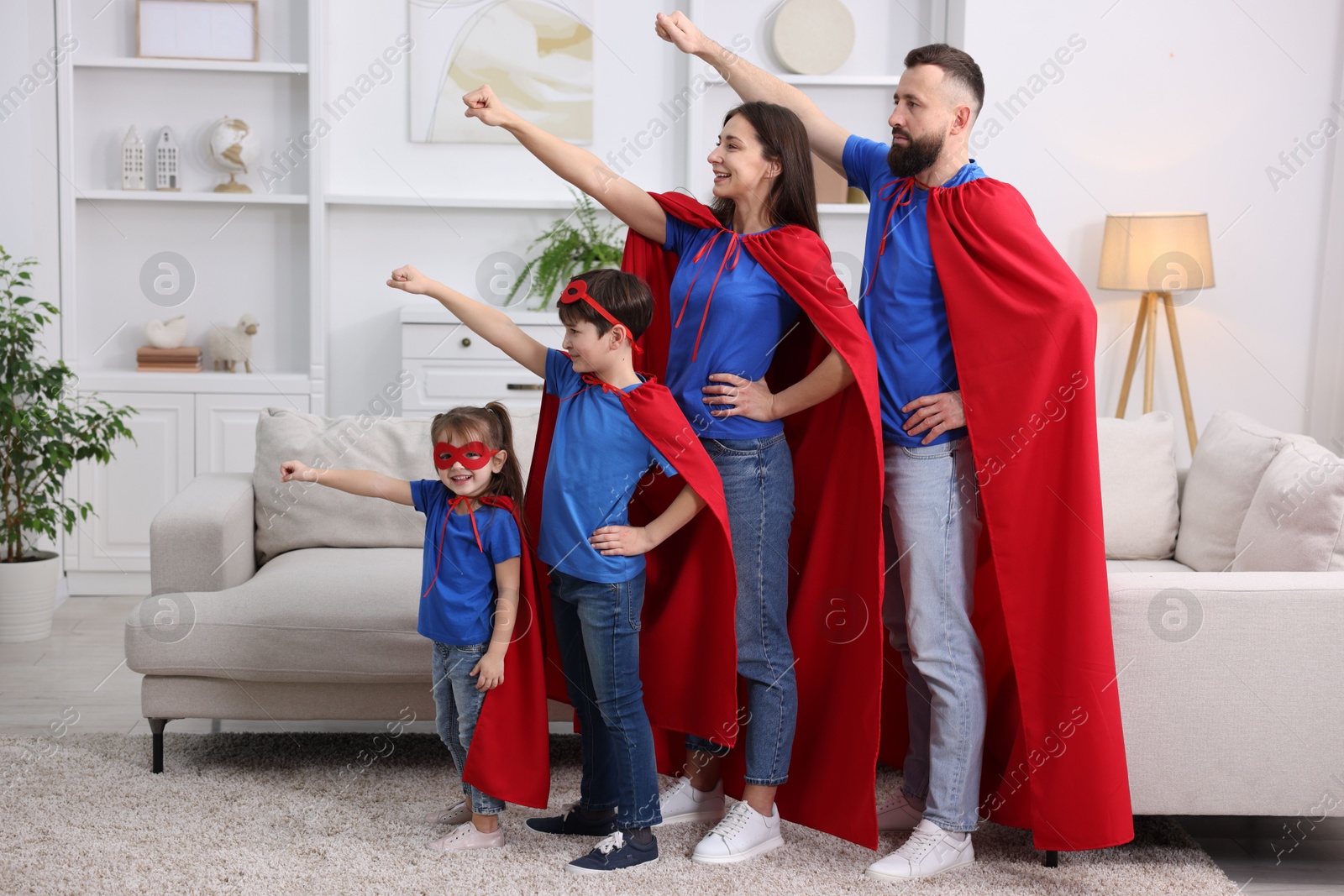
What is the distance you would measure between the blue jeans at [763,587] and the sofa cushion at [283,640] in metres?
0.77

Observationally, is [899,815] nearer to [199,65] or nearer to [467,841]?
[467,841]

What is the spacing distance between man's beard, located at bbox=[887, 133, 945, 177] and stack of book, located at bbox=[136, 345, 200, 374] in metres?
3.08

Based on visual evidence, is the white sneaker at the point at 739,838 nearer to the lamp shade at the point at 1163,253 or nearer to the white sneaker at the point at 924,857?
the white sneaker at the point at 924,857

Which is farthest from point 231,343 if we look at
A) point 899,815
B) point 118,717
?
point 899,815

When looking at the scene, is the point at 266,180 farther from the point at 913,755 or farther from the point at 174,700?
the point at 913,755

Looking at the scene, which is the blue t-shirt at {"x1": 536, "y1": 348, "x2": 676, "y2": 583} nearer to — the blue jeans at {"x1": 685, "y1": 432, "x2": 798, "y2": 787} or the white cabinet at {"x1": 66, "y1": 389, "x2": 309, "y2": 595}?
the blue jeans at {"x1": 685, "y1": 432, "x2": 798, "y2": 787}

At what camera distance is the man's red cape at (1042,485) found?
194 centimetres

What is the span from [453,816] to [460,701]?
12.6 inches

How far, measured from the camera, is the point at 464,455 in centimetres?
201

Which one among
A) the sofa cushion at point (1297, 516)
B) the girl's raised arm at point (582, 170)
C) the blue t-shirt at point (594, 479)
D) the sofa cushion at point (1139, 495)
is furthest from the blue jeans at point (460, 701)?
the sofa cushion at point (1139, 495)

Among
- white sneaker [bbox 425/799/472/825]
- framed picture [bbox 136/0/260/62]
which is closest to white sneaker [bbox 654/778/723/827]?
white sneaker [bbox 425/799/472/825]

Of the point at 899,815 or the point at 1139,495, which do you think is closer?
the point at 899,815

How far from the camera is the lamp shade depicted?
13.0 ft

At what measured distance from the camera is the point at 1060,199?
13.9 feet
